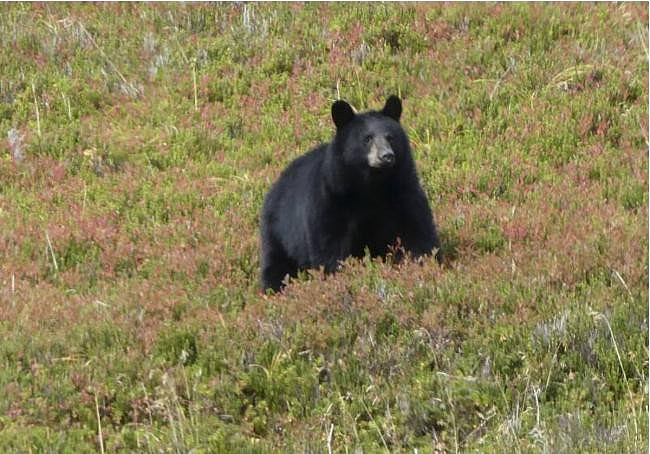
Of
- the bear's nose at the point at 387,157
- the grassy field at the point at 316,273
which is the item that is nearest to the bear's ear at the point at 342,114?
the bear's nose at the point at 387,157

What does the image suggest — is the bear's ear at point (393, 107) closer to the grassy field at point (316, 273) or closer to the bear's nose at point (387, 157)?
the bear's nose at point (387, 157)

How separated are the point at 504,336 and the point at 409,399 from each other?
823 millimetres

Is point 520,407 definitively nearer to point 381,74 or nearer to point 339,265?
point 339,265

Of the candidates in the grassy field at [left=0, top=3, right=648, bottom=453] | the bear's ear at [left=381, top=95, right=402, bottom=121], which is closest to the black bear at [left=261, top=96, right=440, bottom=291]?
the bear's ear at [left=381, top=95, right=402, bottom=121]

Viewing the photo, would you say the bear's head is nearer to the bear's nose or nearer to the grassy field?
the bear's nose

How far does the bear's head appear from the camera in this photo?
9625 millimetres

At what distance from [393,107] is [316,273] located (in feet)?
5.37

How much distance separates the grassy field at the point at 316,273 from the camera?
7207mm

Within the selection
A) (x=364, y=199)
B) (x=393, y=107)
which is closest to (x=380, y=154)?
(x=364, y=199)

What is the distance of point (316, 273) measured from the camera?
9117mm

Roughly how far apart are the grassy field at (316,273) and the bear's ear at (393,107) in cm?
112

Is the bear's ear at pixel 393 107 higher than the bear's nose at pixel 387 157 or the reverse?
higher

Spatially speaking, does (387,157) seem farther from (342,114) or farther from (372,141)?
(342,114)

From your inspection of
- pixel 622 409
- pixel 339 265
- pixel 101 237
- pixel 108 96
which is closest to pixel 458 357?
pixel 622 409
